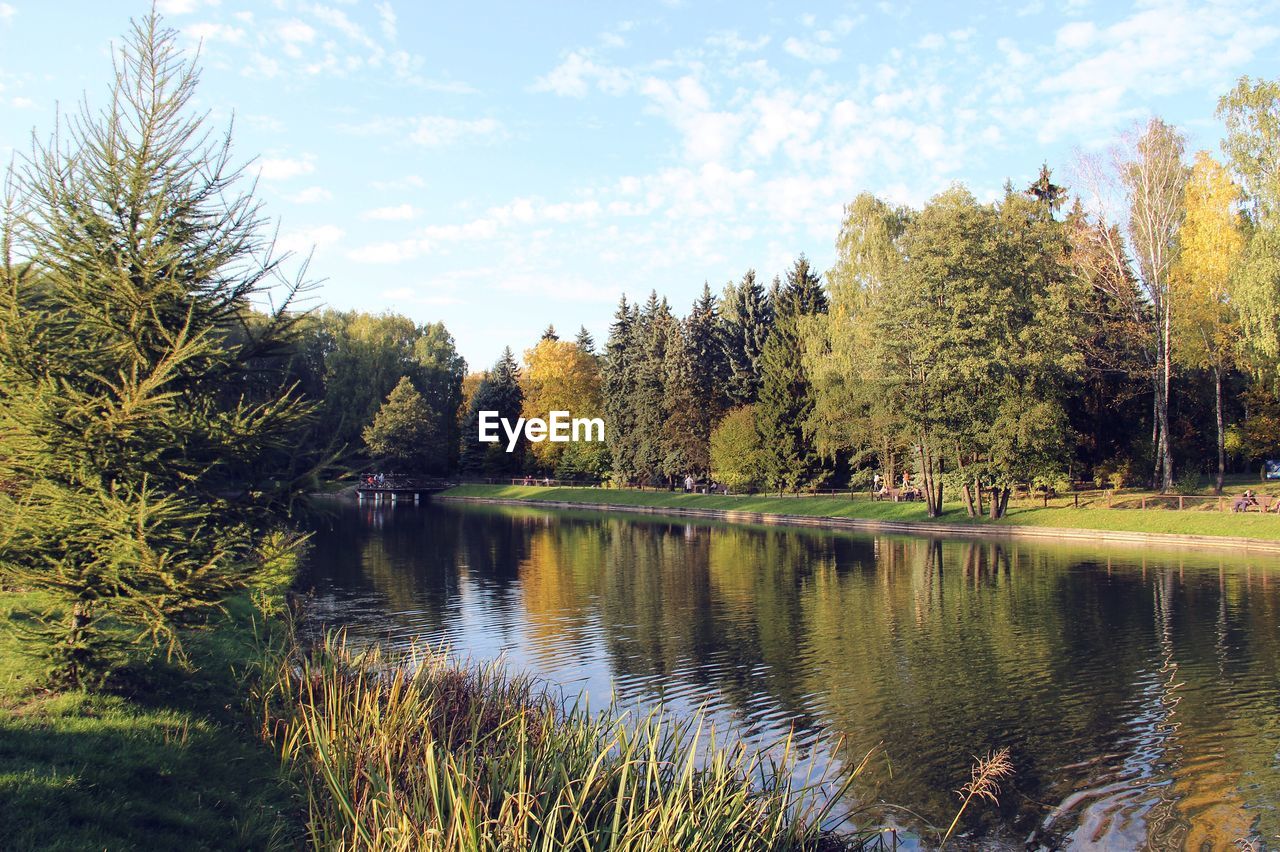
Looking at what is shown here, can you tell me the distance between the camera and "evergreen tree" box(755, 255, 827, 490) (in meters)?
62.1

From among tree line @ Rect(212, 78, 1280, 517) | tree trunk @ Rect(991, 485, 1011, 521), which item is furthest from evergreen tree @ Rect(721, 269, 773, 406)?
tree trunk @ Rect(991, 485, 1011, 521)

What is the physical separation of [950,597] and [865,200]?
35421mm

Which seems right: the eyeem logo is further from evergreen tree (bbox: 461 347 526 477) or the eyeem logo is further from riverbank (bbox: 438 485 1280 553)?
riverbank (bbox: 438 485 1280 553)

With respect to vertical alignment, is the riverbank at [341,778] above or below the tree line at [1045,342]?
below

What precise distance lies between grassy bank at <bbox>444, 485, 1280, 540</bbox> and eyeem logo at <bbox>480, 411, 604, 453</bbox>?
616 cm

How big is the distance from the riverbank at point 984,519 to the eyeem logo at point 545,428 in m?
10.9

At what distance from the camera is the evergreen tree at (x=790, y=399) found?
62062 millimetres

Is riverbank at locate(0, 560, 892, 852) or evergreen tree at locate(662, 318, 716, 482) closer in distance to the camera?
riverbank at locate(0, 560, 892, 852)

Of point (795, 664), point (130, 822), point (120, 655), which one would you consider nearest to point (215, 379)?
point (120, 655)

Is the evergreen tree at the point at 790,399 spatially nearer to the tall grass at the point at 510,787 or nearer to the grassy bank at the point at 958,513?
the grassy bank at the point at 958,513

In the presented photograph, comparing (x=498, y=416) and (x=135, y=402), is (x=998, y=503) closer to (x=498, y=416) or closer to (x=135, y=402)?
(x=135, y=402)

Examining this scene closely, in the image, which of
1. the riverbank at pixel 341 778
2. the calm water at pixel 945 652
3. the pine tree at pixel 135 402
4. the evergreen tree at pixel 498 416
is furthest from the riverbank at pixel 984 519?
the pine tree at pixel 135 402

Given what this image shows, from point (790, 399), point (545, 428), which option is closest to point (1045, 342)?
point (790, 399)

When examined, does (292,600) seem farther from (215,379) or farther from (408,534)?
(408,534)
